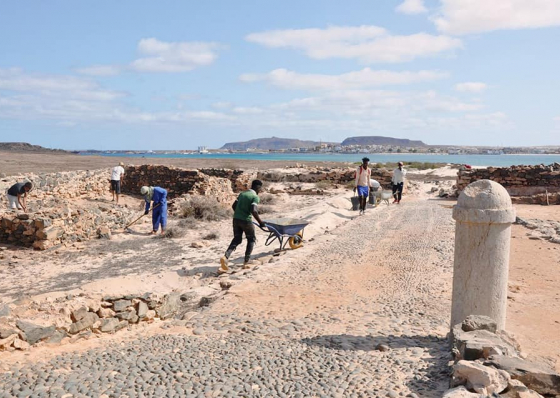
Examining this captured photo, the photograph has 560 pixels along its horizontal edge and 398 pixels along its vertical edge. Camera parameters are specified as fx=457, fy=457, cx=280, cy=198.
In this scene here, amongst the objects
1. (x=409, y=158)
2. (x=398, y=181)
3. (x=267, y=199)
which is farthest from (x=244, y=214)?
(x=409, y=158)

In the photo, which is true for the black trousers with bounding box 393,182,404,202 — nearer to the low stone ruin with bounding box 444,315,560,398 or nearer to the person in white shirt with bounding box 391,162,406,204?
the person in white shirt with bounding box 391,162,406,204

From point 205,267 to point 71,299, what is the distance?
338cm

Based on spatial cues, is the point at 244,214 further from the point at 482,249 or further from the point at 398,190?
the point at 398,190

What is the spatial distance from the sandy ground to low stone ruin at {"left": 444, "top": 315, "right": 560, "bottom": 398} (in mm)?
726

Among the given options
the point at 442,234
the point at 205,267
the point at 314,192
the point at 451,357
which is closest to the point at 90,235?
the point at 205,267

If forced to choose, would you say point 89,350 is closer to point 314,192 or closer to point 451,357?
point 451,357

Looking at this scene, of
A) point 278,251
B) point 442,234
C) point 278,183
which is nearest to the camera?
point 278,251

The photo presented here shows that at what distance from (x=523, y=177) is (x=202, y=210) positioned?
47.4ft

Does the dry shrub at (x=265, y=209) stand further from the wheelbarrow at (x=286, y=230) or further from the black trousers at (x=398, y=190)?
the wheelbarrow at (x=286, y=230)

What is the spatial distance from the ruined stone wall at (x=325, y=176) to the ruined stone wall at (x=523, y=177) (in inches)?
210

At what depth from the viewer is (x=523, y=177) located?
20.4 meters

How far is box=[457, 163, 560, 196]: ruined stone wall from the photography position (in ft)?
64.6

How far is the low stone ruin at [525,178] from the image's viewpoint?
1952 cm

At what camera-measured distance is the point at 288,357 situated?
4.42 m
